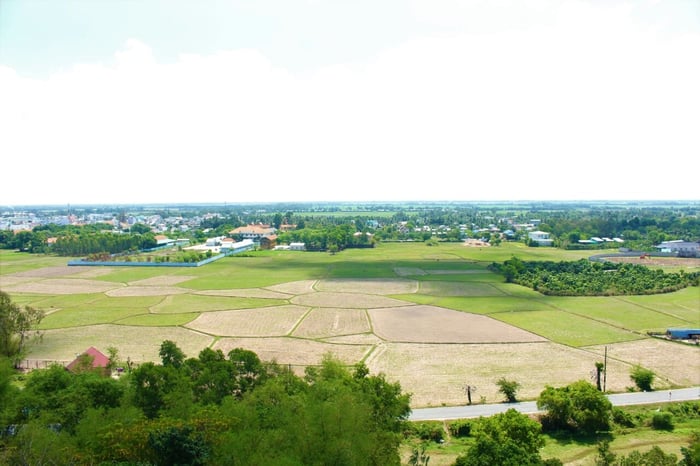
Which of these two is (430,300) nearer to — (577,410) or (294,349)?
(294,349)

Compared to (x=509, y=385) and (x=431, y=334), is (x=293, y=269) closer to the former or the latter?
(x=431, y=334)

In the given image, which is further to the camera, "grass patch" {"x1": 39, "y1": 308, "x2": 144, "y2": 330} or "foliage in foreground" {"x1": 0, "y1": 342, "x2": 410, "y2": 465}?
"grass patch" {"x1": 39, "y1": 308, "x2": 144, "y2": 330}

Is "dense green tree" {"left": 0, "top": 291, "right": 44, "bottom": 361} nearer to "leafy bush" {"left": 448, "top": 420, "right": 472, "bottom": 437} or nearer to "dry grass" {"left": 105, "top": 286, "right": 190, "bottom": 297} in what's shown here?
"dry grass" {"left": 105, "top": 286, "right": 190, "bottom": 297}

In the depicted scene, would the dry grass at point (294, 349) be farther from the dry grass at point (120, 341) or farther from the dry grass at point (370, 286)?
the dry grass at point (370, 286)

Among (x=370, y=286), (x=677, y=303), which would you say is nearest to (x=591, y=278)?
(x=677, y=303)

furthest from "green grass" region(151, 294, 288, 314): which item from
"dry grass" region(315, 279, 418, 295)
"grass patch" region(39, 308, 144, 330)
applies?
"dry grass" region(315, 279, 418, 295)

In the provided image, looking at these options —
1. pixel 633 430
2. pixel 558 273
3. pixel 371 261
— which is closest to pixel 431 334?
pixel 633 430
